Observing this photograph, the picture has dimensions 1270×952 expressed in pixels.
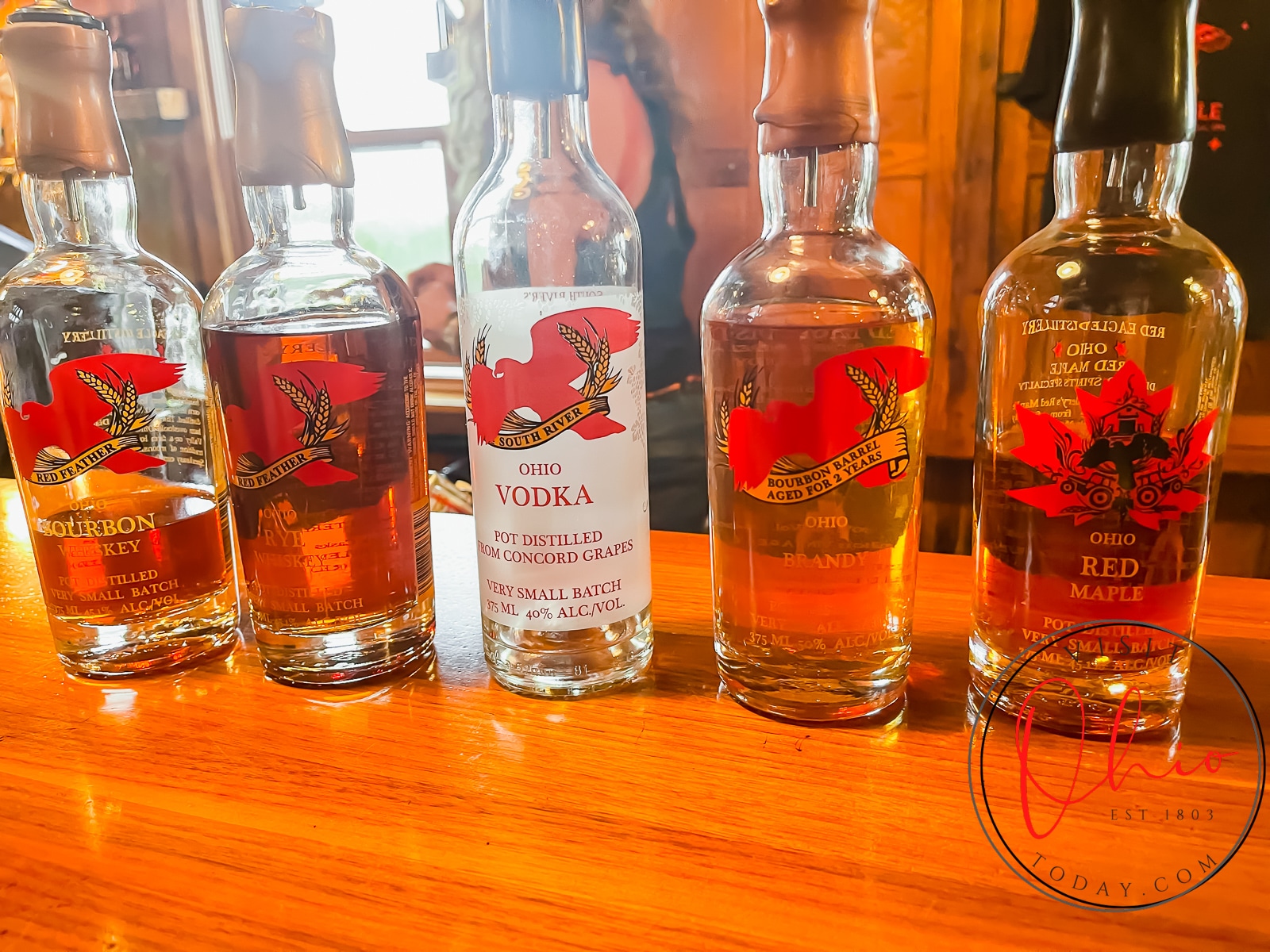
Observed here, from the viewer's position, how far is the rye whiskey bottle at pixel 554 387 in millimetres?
434

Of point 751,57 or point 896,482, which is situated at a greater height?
point 751,57

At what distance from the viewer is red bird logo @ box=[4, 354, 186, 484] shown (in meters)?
0.47

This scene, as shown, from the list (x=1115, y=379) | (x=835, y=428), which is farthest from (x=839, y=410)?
(x=1115, y=379)

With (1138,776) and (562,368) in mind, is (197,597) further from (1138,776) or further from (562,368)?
(1138,776)

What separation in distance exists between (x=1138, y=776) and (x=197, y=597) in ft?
1.61

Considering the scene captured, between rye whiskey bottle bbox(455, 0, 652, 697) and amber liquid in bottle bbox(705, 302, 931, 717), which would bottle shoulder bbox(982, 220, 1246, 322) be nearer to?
amber liquid in bottle bbox(705, 302, 931, 717)

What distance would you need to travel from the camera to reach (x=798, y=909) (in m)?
0.31

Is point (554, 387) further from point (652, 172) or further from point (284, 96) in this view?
point (652, 172)

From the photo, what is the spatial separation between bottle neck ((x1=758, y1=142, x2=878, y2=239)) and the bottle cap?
342 mm

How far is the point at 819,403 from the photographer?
0.40 m

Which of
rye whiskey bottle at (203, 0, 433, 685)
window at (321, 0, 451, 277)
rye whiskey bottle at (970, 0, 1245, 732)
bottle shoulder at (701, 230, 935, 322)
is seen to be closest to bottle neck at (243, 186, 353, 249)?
rye whiskey bottle at (203, 0, 433, 685)

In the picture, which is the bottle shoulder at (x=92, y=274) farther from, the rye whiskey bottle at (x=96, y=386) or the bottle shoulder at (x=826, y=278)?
the bottle shoulder at (x=826, y=278)

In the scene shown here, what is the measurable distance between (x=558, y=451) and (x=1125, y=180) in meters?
0.28

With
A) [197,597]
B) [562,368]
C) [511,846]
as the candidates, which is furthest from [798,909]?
[197,597]
